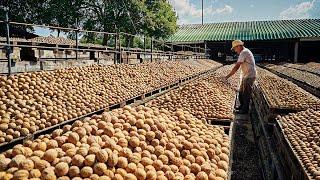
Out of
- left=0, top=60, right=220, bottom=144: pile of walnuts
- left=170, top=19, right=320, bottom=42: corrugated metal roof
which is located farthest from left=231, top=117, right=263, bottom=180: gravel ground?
left=170, top=19, right=320, bottom=42: corrugated metal roof

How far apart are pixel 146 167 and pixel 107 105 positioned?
3.92 meters

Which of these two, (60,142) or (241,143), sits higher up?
(60,142)

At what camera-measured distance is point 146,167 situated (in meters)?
2.75

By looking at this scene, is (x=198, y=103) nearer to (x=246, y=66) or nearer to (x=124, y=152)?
(x=124, y=152)

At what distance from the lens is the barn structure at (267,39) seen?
30.6 meters

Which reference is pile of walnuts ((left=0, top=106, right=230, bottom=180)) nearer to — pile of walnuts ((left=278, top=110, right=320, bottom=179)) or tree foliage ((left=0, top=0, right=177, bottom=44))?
pile of walnuts ((left=278, top=110, right=320, bottom=179))

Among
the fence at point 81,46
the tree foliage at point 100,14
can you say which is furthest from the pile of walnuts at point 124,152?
the tree foliage at point 100,14

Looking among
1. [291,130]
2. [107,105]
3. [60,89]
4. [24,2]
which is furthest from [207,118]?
[24,2]

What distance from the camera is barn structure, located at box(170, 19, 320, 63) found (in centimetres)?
3064

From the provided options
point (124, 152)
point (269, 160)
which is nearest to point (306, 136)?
point (269, 160)

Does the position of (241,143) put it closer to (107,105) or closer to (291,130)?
(291,130)

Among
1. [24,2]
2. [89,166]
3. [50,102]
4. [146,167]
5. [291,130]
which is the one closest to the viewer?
[89,166]

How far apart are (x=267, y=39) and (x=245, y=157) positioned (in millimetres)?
27551

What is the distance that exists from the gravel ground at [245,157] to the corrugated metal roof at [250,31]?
82.5ft
